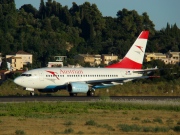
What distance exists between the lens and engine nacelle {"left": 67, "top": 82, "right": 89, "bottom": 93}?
62062 millimetres

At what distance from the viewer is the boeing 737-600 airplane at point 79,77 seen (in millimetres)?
62656

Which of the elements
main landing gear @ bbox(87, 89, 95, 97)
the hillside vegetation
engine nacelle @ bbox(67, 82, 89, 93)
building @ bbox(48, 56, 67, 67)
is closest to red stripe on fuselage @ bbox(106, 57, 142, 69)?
main landing gear @ bbox(87, 89, 95, 97)

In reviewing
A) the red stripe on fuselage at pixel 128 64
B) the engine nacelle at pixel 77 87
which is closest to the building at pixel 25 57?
the red stripe on fuselage at pixel 128 64

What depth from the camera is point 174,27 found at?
191 m

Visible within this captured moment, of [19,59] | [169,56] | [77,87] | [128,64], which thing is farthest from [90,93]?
[169,56]

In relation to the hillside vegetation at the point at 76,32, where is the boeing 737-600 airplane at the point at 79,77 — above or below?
below

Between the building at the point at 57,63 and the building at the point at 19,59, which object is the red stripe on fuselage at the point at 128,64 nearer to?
the building at the point at 57,63

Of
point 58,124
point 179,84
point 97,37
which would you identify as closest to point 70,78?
point 179,84

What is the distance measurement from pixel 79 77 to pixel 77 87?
283cm

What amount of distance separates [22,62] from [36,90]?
7778cm

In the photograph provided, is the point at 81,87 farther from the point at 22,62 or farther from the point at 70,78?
the point at 22,62

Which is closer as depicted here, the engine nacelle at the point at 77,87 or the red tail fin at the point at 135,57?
the engine nacelle at the point at 77,87

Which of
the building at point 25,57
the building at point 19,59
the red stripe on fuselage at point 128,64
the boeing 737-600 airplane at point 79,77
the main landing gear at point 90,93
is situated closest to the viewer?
the boeing 737-600 airplane at point 79,77

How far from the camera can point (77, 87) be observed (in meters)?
62.2
